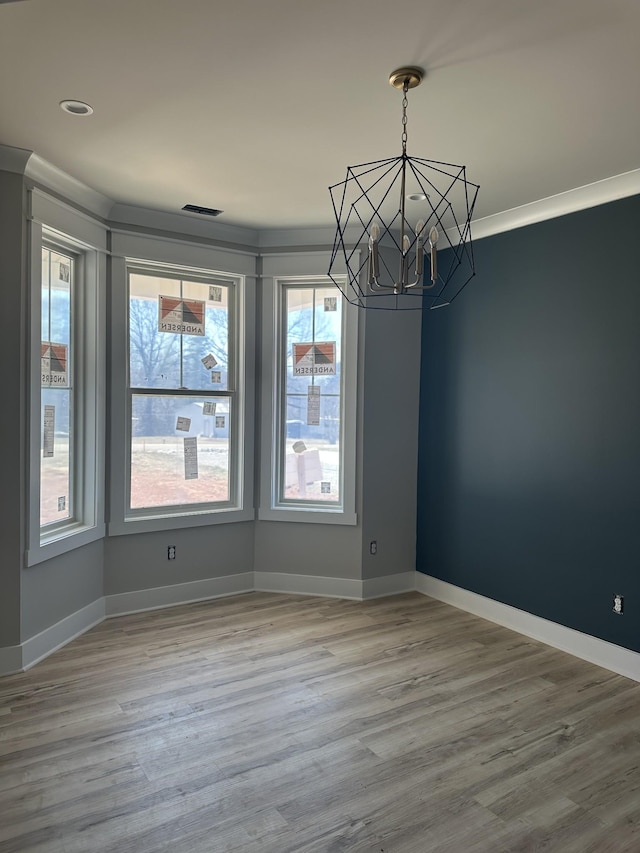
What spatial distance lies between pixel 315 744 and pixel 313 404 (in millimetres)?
2515

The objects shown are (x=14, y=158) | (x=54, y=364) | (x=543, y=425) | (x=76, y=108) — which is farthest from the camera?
(x=543, y=425)

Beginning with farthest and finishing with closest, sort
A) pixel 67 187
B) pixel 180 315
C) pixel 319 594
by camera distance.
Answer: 1. pixel 319 594
2. pixel 180 315
3. pixel 67 187

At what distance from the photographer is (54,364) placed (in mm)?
3623

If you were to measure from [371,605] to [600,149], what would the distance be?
10.5ft

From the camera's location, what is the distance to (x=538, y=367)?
3.83m

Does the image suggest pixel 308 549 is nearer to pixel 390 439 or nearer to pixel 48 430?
pixel 390 439

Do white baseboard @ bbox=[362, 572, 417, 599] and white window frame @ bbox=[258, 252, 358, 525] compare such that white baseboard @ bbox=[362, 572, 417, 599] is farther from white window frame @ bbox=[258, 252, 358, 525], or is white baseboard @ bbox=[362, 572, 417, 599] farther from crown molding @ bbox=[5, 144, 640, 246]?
crown molding @ bbox=[5, 144, 640, 246]

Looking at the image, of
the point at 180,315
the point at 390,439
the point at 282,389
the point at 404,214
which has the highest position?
the point at 404,214

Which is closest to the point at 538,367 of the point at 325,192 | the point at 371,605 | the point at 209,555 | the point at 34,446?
the point at 325,192

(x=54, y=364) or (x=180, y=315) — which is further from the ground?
(x=180, y=315)

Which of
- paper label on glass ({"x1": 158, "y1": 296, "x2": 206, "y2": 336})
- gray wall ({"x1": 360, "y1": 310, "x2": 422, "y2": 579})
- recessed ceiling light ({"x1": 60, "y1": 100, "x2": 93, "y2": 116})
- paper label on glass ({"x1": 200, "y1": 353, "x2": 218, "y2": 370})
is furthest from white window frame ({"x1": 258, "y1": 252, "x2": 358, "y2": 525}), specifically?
recessed ceiling light ({"x1": 60, "y1": 100, "x2": 93, "y2": 116})

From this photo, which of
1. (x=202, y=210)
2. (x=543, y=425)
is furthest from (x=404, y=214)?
(x=202, y=210)

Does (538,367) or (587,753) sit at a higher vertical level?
(538,367)

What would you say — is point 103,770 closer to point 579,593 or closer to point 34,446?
point 34,446
